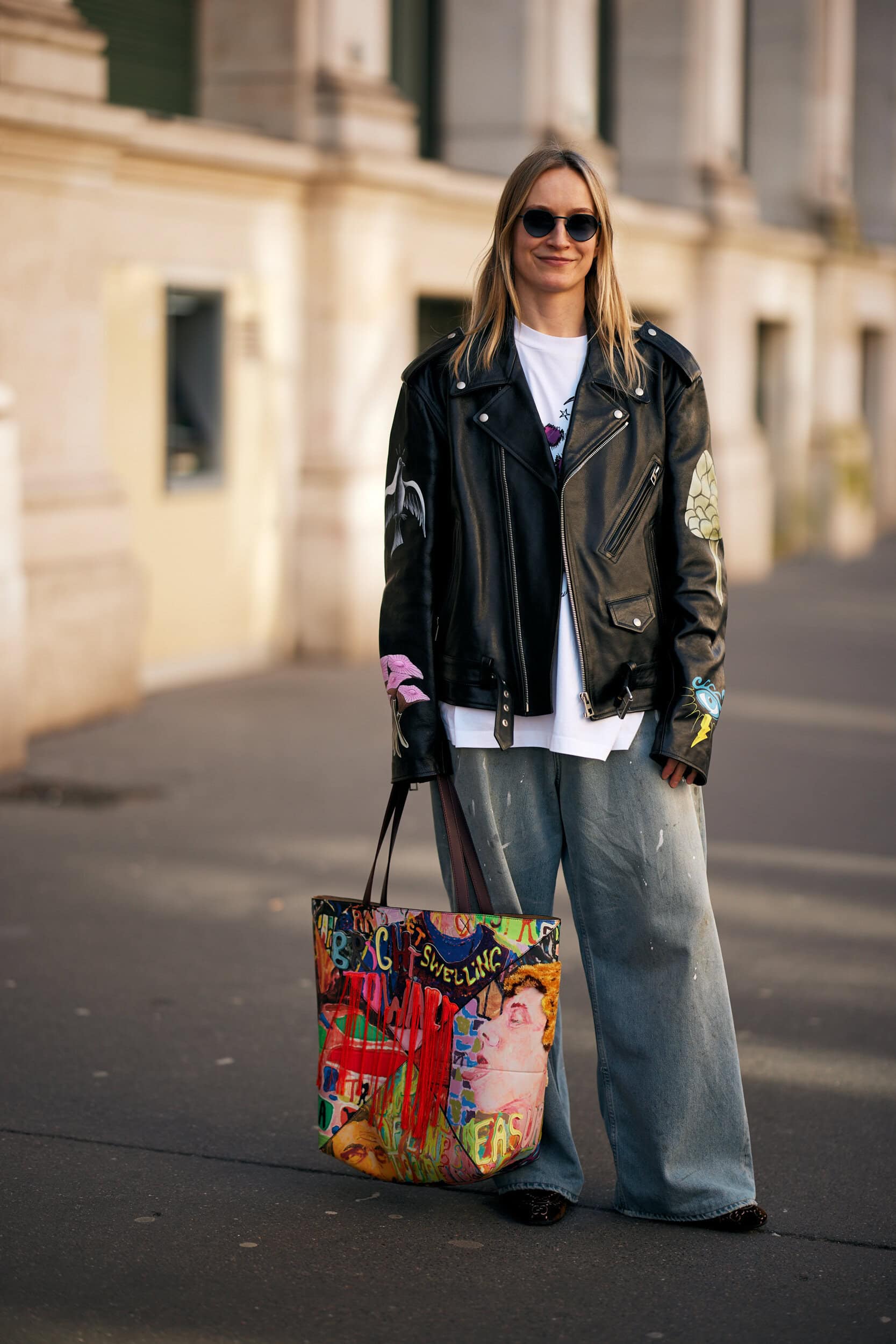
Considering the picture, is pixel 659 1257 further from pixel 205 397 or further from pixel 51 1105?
pixel 205 397

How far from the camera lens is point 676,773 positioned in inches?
146

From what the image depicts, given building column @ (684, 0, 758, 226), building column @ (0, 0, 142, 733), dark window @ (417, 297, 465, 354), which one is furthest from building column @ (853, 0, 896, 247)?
building column @ (0, 0, 142, 733)

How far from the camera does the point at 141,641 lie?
10.5 metres

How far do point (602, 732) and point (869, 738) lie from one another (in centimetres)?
660

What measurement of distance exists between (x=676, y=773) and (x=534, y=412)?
0.74 metres

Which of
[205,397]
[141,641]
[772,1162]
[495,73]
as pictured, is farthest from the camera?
[495,73]

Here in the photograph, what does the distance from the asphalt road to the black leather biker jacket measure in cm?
94

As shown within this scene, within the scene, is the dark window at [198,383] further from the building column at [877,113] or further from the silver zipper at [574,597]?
the building column at [877,113]

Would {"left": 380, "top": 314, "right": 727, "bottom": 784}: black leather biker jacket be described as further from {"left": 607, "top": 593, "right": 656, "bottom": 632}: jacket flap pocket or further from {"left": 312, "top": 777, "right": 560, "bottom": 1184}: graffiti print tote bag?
{"left": 312, "top": 777, "right": 560, "bottom": 1184}: graffiti print tote bag

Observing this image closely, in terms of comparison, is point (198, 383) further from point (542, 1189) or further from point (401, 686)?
point (542, 1189)

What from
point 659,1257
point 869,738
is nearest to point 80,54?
point 869,738

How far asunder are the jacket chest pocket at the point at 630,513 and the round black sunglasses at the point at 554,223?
44 cm

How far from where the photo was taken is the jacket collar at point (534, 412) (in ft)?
12.0

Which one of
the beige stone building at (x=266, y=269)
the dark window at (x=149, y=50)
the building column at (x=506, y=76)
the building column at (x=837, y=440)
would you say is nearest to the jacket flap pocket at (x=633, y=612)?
the beige stone building at (x=266, y=269)
